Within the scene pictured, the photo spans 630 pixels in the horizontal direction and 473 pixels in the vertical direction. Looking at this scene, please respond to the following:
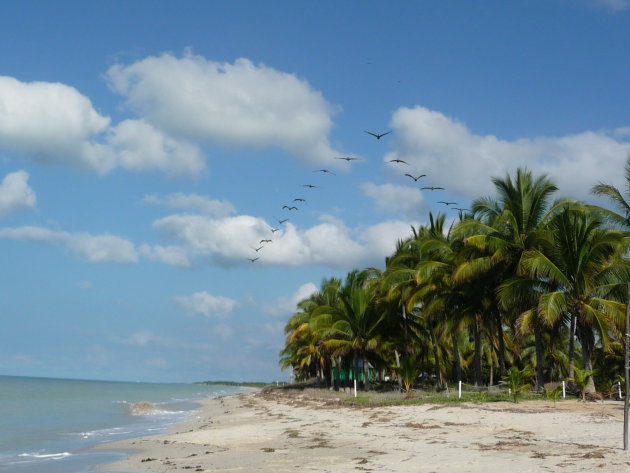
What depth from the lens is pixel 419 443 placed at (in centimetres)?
1577

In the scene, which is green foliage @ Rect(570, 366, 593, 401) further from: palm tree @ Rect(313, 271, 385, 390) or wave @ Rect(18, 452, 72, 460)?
wave @ Rect(18, 452, 72, 460)

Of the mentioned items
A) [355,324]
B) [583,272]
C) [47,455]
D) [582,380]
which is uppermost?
[583,272]

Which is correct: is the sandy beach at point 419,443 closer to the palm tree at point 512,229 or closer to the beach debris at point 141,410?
the palm tree at point 512,229

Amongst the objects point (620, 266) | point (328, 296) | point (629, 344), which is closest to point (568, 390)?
point (620, 266)

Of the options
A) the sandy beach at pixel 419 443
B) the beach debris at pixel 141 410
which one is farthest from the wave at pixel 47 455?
the beach debris at pixel 141 410

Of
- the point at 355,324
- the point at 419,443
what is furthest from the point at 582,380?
the point at 355,324

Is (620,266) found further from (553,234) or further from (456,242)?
(456,242)

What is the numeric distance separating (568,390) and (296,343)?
42.6 meters

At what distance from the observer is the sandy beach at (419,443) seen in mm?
12516

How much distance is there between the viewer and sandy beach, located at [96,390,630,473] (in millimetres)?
12516

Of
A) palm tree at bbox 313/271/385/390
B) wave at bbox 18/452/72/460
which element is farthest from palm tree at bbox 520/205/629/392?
wave at bbox 18/452/72/460

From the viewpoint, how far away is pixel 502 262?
3086cm

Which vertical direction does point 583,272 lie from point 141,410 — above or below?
above

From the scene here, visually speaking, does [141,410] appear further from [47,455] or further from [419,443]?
[419,443]
